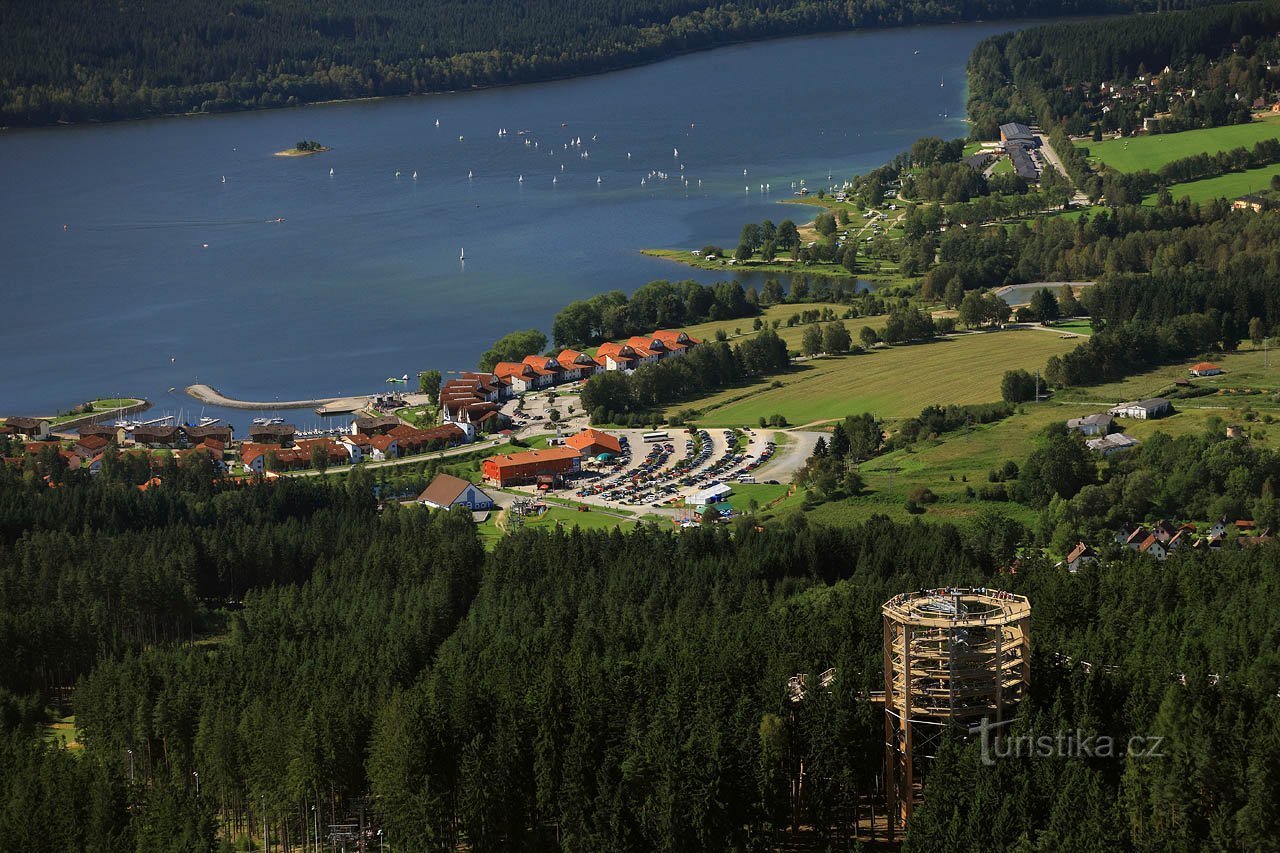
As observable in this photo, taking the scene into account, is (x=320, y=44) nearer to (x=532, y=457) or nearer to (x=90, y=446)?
(x=90, y=446)

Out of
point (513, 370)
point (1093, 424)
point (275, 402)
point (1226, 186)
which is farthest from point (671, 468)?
point (1226, 186)

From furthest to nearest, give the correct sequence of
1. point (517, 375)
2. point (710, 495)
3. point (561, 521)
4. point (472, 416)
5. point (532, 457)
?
point (517, 375) → point (472, 416) → point (532, 457) → point (710, 495) → point (561, 521)

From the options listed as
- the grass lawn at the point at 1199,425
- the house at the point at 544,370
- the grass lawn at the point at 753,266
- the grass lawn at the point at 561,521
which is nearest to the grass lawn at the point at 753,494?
the grass lawn at the point at 561,521

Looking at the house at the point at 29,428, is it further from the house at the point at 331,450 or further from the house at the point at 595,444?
the house at the point at 595,444

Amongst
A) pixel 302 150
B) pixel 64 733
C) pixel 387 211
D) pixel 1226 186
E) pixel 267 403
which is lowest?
pixel 267 403

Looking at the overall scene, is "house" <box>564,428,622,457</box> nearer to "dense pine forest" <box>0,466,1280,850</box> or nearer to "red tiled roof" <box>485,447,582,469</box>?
"red tiled roof" <box>485,447,582,469</box>

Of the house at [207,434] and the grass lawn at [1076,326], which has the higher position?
the grass lawn at [1076,326]

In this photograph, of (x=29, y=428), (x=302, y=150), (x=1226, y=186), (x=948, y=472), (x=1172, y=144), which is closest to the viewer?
(x=948, y=472)
